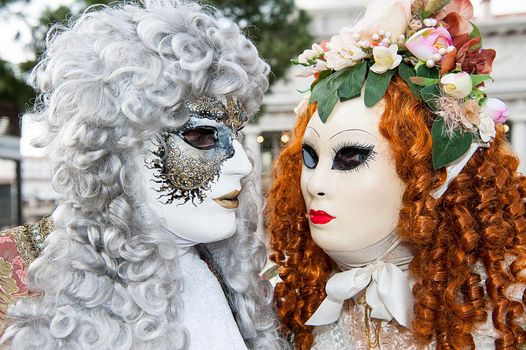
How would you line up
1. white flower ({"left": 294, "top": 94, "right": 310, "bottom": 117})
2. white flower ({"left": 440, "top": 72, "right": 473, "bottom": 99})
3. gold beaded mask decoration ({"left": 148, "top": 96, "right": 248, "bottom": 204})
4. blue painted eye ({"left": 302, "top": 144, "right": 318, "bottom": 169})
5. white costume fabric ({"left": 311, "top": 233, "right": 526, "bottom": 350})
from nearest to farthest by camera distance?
gold beaded mask decoration ({"left": 148, "top": 96, "right": 248, "bottom": 204}), white flower ({"left": 440, "top": 72, "right": 473, "bottom": 99}), white costume fabric ({"left": 311, "top": 233, "right": 526, "bottom": 350}), blue painted eye ({"left": 302, "top": 144, "right": 318, "bottom": 169}), white flower ({"left": 294, "top": 94, "right": 310, "bottom": 117})

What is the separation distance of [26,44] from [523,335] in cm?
474

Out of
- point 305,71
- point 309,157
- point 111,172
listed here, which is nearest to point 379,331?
point 309,157

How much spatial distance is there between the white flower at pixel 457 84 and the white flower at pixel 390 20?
0.80 ft

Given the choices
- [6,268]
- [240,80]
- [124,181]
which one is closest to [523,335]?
[240,80]

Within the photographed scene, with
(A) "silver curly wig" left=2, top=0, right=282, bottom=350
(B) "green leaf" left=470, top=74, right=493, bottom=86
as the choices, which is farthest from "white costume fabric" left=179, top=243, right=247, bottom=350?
(B) "green leaf" left=470, top=74, right=493, bottom=86

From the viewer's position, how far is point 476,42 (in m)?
1.93

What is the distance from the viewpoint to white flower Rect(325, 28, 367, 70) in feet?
6.40

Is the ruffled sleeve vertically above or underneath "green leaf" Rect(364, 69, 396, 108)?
underneath

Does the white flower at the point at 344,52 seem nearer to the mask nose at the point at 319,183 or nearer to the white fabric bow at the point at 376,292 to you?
the mask nose at the point at 319,183

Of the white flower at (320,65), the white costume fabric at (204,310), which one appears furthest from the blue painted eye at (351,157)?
the white costume fabric at (204,310)

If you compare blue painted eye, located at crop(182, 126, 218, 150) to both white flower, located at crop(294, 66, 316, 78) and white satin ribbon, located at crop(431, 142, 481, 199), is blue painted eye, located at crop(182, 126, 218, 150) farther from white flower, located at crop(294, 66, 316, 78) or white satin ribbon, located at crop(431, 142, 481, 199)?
white satin ribbon, located at crop(431, 142, 481, 199)

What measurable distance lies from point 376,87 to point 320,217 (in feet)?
1.56

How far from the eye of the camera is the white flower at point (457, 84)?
180 cm

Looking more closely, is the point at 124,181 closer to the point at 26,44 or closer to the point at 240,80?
the point at 240,80
